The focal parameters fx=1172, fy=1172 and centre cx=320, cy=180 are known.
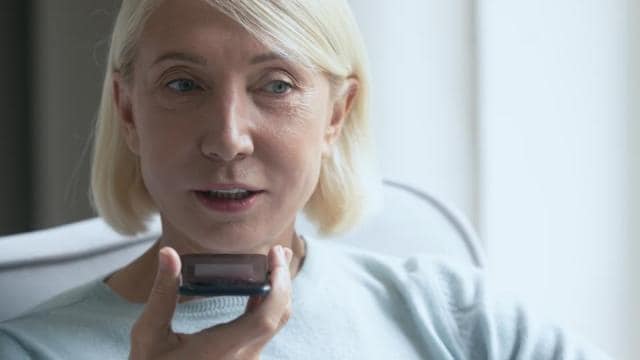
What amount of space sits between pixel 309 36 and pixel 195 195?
0.18 m

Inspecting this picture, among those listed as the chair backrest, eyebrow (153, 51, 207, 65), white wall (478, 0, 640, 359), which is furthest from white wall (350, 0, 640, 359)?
eyebrow (153, 51, 207, 65)

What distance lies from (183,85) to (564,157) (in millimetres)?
744

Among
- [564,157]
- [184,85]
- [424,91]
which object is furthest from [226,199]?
[424,91]

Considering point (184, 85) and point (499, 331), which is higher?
point (184, 85)

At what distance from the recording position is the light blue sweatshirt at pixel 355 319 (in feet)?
3.59

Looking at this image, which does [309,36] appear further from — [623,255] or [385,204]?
[623,255]

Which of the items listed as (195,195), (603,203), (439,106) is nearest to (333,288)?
(195,195)

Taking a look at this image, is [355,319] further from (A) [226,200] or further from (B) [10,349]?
(B) [10,349]

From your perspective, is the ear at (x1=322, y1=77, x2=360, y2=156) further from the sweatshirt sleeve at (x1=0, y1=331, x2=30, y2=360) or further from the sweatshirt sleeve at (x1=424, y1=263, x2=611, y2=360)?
the sweatshirt sleeve at (x1=0, y1=331, x2=30, y2=360)

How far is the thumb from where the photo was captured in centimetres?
88

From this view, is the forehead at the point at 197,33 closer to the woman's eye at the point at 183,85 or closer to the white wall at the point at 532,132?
the woman's eye at the point at 183,85

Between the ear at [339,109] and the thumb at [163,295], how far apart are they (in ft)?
0.96

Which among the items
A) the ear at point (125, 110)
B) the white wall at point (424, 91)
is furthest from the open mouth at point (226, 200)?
the white wall at point (424, 91)

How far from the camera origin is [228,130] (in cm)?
100
